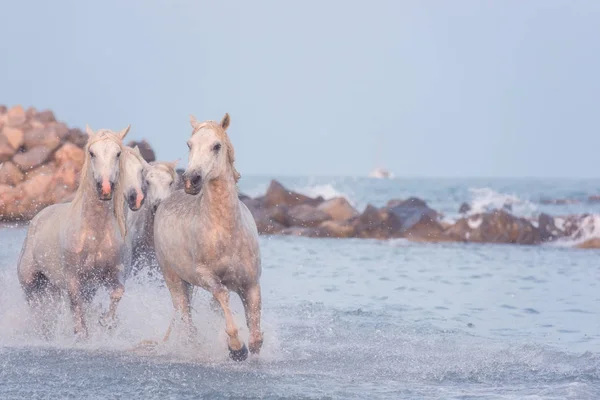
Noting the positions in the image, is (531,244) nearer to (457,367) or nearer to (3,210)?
(3,210)

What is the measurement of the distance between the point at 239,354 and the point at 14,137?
21.2 metres

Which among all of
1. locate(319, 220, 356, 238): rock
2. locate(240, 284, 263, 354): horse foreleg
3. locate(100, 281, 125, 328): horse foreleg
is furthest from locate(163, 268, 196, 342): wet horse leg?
locate(319, 220, 356, 238): rock

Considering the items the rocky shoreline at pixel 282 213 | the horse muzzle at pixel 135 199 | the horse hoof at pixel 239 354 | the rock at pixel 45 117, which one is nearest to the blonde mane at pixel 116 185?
Result: the horse muzzle at pixel 135 199

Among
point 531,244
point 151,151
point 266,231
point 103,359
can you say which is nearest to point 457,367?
point 103,359

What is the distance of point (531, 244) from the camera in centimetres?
2470

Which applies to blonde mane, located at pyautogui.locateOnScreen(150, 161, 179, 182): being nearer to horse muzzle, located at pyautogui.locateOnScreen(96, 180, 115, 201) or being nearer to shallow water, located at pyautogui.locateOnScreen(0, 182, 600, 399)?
shallow water, located at pyautogui.locateOnScreen(0, 182, 600, 399)

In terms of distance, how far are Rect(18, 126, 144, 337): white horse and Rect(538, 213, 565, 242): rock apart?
18.3 metres

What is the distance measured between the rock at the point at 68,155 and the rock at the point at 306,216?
6263mm

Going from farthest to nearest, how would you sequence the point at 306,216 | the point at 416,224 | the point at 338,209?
the point at 338,209 < the point at 306,216 < the point at 416,224

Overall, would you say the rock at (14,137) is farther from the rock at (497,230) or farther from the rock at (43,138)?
the rock at (497,230)

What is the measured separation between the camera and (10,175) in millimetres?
26359

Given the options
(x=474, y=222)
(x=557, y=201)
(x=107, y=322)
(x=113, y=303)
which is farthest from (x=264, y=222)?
(x=557, y=201)

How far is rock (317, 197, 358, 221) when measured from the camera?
2922cm

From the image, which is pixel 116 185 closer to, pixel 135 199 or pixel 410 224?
pixel 135 199
